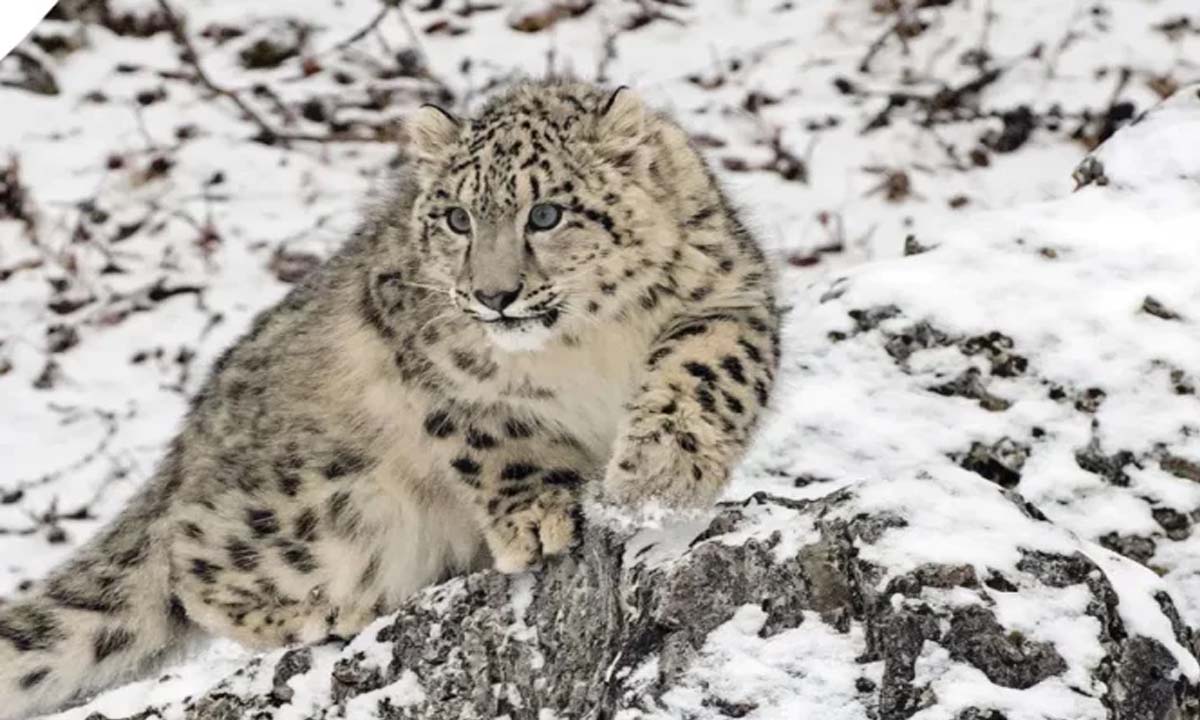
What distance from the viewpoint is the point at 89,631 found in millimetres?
4582

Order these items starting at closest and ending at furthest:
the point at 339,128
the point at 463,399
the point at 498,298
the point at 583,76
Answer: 1. the point at 498,298
2. the point at 463,399
3. the point at 583,76
4. the point at 339,128

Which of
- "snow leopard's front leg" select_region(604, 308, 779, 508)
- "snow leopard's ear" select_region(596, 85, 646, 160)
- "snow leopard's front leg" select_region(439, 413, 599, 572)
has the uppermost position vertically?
"snow leopard's ear" select_region(596, 85, 646, 160)

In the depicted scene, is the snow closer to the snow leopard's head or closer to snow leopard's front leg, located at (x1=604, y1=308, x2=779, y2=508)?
snow leopard's front leg, located at (x1=604, y1=308, x2=779, y2=508)

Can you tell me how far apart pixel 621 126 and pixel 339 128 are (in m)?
5.08

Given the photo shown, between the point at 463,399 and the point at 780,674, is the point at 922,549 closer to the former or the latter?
the point at 780,674

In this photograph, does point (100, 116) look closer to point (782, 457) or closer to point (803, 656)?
point (782, 457)

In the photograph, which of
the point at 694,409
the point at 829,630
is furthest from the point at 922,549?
the point at 694,409

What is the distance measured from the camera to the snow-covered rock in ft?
10.0

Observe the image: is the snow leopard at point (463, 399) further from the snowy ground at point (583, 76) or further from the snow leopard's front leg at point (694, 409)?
the snowy ground at point (583, 76)

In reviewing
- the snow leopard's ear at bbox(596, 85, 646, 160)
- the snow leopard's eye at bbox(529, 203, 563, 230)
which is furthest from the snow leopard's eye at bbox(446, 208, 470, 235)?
the snow leopard's ear at bbox(596, 85, 646, 160)

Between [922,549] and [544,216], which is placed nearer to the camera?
[922,549]

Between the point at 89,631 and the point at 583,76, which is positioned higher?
the point at 89,631

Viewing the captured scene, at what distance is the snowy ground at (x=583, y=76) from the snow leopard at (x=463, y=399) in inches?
42.3

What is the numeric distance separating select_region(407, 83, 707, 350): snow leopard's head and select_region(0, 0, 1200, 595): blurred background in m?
3.08
